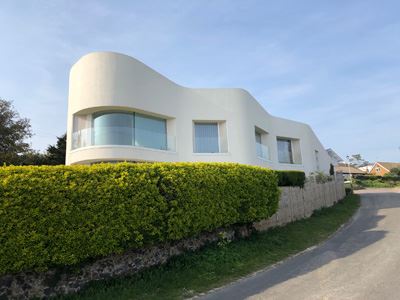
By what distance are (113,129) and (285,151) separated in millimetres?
15405

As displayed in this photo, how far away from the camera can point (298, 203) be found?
634 inches

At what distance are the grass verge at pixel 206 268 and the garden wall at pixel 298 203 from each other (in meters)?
0.84

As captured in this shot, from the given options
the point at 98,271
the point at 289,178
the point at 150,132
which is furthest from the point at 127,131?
the point at 98,271

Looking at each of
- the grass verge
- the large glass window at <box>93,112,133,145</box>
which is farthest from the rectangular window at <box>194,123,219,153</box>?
the grass verge

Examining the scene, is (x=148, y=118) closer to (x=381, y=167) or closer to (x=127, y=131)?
(x=127, y=131)

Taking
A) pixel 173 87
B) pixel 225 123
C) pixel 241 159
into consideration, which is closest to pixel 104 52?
pixel 173 87

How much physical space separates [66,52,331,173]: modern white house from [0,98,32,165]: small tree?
681 centimetres

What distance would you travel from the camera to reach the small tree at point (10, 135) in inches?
826

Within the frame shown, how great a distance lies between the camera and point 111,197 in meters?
6.75

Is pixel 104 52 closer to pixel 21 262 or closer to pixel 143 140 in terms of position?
pixel 143 140

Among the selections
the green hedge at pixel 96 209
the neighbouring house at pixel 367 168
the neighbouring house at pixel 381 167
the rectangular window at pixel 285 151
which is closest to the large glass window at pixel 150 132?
the green hedge at pixel 96 209

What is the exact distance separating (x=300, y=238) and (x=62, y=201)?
8.91 meters

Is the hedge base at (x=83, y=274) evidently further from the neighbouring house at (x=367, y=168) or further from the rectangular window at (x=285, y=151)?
the neighbouring house at (x=367, y=168)

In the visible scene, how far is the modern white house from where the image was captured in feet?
52.3
